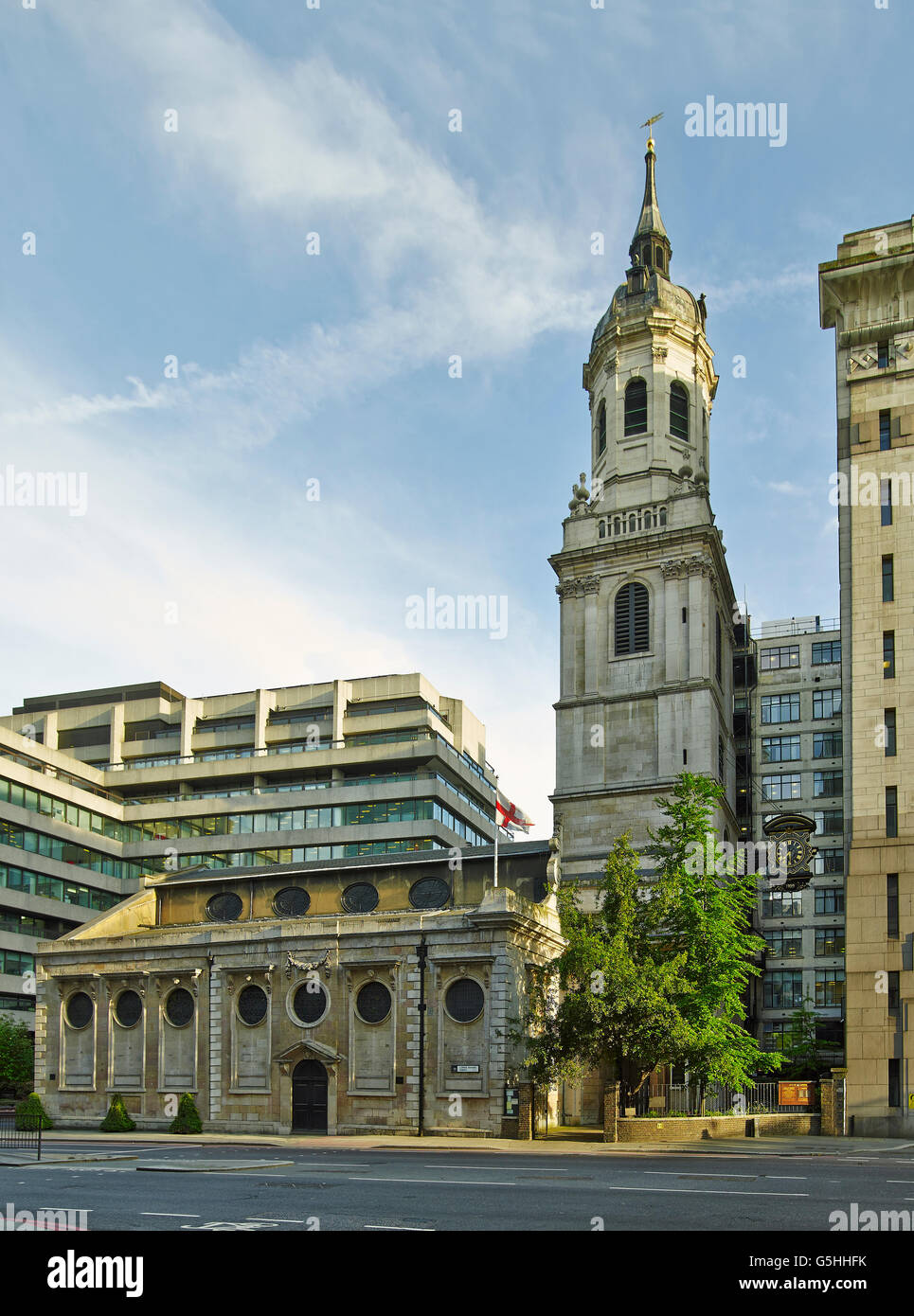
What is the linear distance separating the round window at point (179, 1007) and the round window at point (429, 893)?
35.3 ft

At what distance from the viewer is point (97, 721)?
362 feet

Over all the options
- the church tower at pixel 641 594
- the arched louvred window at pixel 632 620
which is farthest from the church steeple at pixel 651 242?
the arched louvred window at pixel 632 620

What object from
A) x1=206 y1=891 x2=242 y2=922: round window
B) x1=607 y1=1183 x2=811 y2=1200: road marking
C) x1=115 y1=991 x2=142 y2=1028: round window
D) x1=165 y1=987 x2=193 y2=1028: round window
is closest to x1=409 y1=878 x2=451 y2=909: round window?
x1=206 y1=891 x2=242 y2=922: round window

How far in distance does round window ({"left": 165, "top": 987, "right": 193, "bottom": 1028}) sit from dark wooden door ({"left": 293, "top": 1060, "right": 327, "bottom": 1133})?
666 centimetres

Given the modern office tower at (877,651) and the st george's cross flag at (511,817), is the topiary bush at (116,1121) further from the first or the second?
the modern office tower at (877,651)

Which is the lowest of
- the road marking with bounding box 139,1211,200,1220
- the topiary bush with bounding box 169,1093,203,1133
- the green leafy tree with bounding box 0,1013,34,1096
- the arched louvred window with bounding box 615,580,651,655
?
the green leafy tree with bounding box 0,1013,34,1096

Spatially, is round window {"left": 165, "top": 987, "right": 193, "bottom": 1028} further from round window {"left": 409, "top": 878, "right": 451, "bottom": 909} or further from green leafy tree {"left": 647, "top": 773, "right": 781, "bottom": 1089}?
green leafy tree {"left": 647, "top": 773, "right": 781, "bottom": 1089}

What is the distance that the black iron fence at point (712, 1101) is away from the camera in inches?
1925

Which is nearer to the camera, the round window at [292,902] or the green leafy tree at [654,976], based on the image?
the green leafy tree at [654,976]

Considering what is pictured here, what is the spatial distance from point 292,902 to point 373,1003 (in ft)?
35.4

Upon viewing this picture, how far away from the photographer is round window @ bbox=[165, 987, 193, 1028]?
181 ft
